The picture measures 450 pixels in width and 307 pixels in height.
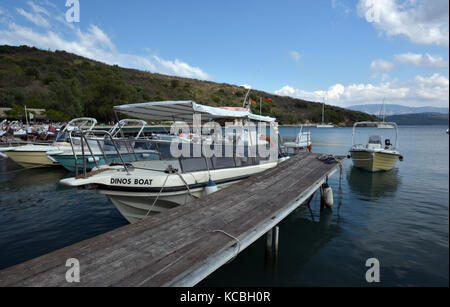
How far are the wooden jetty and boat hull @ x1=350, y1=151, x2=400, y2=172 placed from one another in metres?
13.0

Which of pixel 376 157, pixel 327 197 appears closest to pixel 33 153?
pixel 327 197

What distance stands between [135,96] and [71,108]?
15787 mm

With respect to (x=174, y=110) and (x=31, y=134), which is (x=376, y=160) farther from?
(x=31, y=134)

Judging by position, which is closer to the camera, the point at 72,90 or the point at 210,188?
the point at 210,188

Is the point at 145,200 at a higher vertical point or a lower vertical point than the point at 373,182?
higher

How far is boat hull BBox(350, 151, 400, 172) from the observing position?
16.7 meters

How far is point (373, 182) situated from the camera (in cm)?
1487

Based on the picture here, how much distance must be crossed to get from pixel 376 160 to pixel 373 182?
2.68 meters

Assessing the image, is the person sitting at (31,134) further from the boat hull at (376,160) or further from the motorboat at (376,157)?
the boat hull at (376,160)

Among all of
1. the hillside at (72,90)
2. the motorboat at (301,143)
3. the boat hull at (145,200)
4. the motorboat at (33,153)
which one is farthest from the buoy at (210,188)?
the hillside at (72,90)

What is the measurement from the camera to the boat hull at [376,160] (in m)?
16.7

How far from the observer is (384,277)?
551 centimetres

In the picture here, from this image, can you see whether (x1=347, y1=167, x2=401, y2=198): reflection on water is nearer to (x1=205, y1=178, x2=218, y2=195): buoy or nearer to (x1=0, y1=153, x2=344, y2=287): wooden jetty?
(x1=0, y1=153, x2=344, y2=287): wooden jetty
